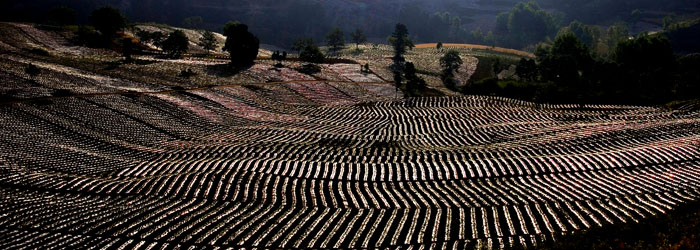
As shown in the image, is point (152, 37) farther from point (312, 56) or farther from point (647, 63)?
point (647, 63)

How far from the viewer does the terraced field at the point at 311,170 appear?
33531 mm

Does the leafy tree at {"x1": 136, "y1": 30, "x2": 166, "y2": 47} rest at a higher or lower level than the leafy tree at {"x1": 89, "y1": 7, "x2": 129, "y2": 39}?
lower

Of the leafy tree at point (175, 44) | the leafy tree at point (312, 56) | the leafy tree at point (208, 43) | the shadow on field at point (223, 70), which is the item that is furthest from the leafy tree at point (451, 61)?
the leafy tree at point (175, 44)

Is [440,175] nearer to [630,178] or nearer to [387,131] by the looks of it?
[630,178]

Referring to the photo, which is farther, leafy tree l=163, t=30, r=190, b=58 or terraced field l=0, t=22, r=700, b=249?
leafy tree l=163, t=30, r=190, b=58

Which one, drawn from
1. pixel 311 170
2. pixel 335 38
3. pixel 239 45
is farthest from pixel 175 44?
pixel 311 170

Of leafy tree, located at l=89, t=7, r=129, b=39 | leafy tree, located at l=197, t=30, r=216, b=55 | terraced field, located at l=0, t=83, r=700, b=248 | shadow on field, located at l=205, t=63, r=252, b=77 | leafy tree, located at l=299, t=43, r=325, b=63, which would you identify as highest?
leafy tree, located at l=89, t=7, r=129, b=39

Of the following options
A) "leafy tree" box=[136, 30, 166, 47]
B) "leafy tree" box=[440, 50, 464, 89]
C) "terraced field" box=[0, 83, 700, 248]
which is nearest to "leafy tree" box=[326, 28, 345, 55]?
"leafy tree" box=[440, 50, 464, 89]

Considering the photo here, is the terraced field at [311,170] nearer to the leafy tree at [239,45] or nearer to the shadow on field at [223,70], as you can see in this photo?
the shadow on field at [223,70]

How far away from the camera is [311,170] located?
47406 mm

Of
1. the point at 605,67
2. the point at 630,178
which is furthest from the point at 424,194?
the point at 605,67

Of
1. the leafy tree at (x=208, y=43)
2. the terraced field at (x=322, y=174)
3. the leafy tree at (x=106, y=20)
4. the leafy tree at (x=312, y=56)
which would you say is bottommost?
the terraced field at (x=322, y=174)

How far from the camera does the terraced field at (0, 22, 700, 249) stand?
110 ft

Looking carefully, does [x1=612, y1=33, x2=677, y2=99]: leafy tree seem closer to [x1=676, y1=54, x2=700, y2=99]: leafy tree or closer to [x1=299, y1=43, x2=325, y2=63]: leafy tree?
[x1=676, y1=54, x2=700, y2=99]: leafy tree
